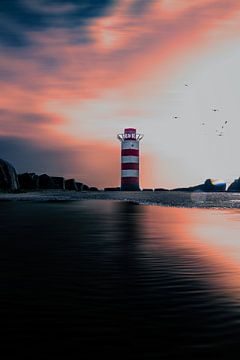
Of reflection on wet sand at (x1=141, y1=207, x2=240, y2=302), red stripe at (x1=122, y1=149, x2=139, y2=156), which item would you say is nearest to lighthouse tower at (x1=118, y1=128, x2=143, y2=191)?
red stripe at (x1=122, y1=149, x2=139, y2=156)

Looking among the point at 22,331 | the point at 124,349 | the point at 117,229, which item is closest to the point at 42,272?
the point at 22,331

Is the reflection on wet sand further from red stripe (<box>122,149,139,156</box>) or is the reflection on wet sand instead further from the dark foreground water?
red stripe (<box>122,149,139,156</box>)

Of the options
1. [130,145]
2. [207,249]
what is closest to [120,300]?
[207,249]

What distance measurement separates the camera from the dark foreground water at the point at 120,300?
19.0 ft

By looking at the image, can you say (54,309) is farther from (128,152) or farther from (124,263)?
(128,152)

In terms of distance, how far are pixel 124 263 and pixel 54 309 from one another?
194 inches

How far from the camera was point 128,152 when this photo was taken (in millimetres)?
146000

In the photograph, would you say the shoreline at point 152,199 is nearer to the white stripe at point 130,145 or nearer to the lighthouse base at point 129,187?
the lighthouse base at point 129,187

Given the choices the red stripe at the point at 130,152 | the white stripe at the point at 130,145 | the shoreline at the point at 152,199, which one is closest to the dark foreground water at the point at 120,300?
the shoreline at the point at 152,199

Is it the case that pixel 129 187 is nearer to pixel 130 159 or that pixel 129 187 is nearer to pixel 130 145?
pixel 130 159

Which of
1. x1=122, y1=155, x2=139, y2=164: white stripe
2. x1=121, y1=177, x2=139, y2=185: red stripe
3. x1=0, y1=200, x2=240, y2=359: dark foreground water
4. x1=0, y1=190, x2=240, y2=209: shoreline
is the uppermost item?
x1=122, y1=155, x2=139, y2=164: white stripe

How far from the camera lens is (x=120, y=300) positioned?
8117 millimetres

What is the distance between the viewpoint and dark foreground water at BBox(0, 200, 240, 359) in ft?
19.0

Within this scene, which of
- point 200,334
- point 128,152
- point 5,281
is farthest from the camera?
point 128,152
